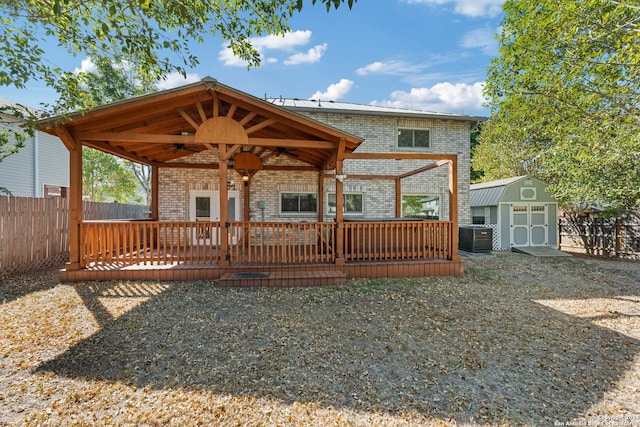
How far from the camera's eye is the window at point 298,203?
32.5 feet

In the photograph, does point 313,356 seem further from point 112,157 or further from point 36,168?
point 112,157

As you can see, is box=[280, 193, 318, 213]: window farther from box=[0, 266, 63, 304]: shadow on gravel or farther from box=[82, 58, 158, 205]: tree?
box=[82, 58, 158, 205]: tree

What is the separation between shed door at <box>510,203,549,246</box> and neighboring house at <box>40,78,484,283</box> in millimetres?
2479

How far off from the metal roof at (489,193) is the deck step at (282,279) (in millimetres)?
9332

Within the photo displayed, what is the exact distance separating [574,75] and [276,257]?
8321 millimetres

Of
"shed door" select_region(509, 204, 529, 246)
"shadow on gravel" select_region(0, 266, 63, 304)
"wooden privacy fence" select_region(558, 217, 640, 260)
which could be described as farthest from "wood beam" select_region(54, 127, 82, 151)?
"wooden privacy fence" select_region(558, 217, 640, 260)

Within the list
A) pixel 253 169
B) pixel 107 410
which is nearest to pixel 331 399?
pixel 107 410

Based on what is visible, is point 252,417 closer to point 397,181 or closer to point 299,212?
point 299,212

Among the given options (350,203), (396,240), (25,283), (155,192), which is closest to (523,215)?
(350,203)

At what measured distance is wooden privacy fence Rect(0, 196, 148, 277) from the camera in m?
6.14

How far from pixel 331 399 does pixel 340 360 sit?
0.64 metres

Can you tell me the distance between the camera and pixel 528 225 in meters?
11.7

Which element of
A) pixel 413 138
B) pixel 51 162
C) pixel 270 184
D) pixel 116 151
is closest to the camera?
pixel 116 151

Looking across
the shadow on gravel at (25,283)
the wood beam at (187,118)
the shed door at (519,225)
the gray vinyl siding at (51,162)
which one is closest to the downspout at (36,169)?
the gray vinyl siding at (51,162)
